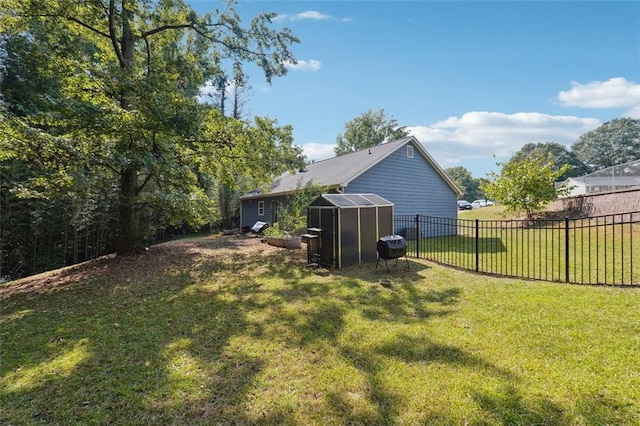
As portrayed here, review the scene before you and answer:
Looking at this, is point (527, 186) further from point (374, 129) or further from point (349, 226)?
point (374, 129)

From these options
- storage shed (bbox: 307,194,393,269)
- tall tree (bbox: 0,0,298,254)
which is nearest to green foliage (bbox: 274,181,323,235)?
tall tree (bbox: 0,0,298,254)

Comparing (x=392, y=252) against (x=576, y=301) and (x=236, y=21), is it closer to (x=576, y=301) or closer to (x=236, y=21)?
(x=576, y=301)

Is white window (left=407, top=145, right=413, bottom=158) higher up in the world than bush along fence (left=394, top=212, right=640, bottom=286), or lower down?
higher up

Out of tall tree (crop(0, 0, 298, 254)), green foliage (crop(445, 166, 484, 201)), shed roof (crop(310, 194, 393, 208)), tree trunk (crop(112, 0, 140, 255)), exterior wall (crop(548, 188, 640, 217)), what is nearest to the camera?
tall tree (crop(0, 0, 298, 254))

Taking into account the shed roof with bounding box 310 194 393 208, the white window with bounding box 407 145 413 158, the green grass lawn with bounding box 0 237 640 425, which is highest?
the white window with bounding box 407 145 413 158

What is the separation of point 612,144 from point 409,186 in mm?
65089

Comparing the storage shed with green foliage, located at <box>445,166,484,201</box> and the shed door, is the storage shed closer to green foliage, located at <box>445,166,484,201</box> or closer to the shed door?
the shed door

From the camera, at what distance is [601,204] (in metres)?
13.2

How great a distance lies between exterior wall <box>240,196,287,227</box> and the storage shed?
8192 mm

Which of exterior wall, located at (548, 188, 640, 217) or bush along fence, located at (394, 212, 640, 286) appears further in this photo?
exterior wall, located at (548, 188, 640, 217)

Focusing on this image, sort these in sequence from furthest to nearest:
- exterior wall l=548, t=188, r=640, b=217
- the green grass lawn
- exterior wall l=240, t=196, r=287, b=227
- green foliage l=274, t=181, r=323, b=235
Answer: exterior wall l=240, t=196, r=287, b=227
exterior wall l=548, t=188, r=640, b=217
green foliage l=274, t=181, r=323, b=235
the green grass lawn

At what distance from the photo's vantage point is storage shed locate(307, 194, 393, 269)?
7.29 m

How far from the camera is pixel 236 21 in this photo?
1083 centimetres

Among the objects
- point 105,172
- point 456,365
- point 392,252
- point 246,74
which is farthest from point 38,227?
point 456,365
